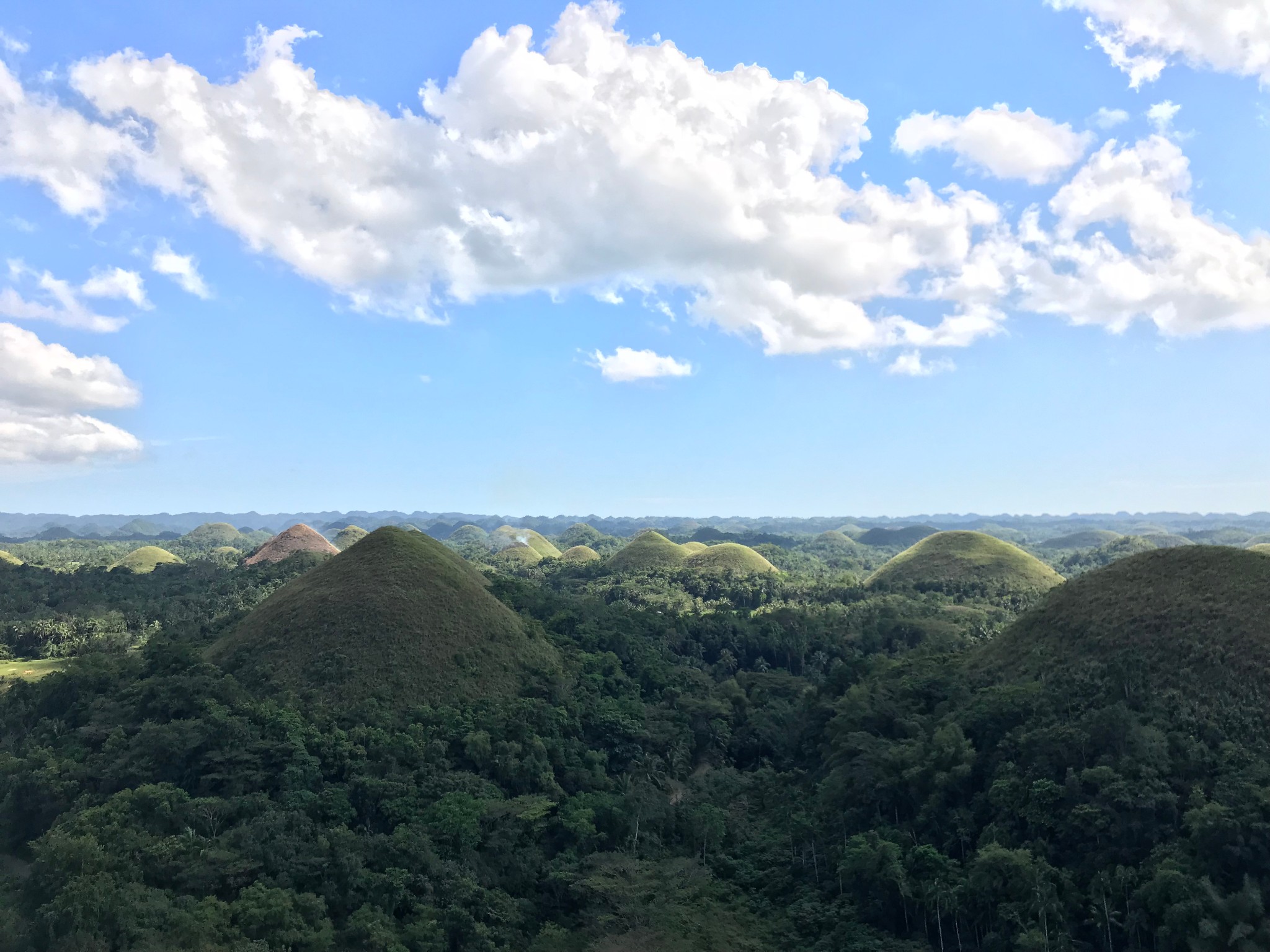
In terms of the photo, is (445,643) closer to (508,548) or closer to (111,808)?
(111,808)

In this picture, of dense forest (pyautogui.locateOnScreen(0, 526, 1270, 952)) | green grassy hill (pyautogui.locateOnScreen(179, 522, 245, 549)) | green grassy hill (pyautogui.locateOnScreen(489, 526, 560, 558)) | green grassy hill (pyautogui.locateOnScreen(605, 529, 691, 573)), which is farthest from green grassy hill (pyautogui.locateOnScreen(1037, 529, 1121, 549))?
green grassy hill (pyautogui.locateOnScreen(179, 522, 245, 549))

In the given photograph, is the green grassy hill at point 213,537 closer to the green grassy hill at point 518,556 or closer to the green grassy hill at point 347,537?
the green grassy hill at point 347,537

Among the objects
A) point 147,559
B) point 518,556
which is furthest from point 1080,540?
point 147,559

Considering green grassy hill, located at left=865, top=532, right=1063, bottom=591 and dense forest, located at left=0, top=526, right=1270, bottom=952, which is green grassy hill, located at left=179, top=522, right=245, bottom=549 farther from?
green grassy hill, located at left=865, top=532, right=1063, bottom=591

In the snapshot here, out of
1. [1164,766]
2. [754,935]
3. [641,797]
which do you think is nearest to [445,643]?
[641,797]

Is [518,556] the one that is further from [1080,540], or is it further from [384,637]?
[1080,540]

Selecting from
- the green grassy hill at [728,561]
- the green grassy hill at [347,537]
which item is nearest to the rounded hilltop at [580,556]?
the green grassy hill at [728,561]
